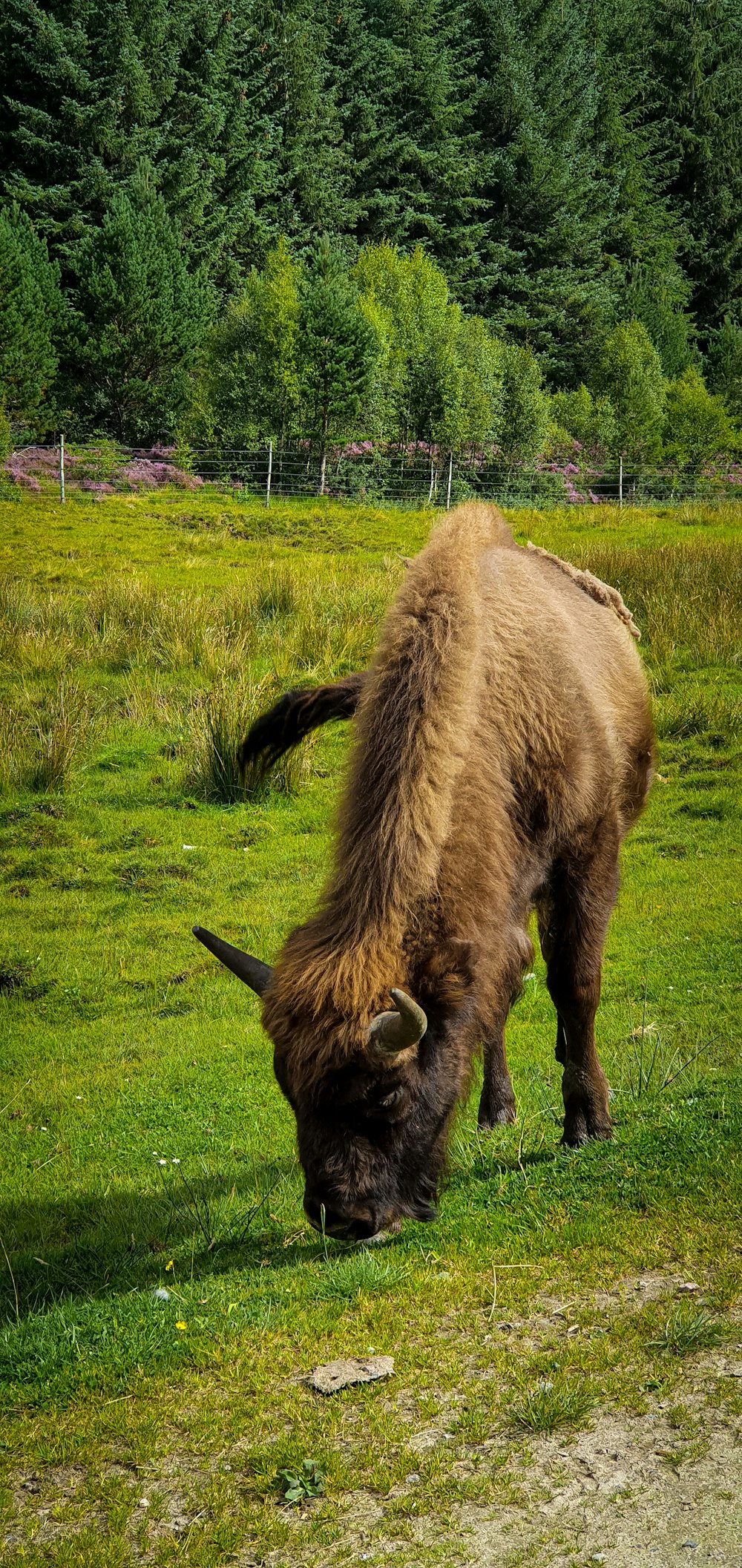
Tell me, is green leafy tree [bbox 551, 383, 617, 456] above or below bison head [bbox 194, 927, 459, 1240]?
above

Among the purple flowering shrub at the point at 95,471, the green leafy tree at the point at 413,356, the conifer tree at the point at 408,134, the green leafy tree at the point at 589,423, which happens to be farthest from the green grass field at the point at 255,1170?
the conifer tree at the point at 408,134

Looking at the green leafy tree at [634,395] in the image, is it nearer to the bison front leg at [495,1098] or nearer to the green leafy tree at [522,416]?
the green leafy tree at [522,416]

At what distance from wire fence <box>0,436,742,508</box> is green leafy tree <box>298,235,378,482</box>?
1678 millimetres

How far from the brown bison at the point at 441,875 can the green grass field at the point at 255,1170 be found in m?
0.56

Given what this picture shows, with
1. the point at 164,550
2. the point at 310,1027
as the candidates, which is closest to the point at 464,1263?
the point at 310,1027

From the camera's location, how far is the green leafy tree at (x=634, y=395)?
209 ft

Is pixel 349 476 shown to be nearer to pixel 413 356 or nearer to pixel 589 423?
pixel 413 356

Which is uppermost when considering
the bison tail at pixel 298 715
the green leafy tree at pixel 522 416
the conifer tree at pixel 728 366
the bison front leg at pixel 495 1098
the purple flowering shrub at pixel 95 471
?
the conifer tree at pixel 728 366

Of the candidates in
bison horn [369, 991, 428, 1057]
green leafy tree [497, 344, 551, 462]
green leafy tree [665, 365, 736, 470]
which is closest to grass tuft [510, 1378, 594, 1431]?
bison horn [369, 991, 428, 1057]

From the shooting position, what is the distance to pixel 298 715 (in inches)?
232

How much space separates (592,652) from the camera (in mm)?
5945

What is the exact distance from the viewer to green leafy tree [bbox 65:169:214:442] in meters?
44.9

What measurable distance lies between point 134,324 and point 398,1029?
47.1m

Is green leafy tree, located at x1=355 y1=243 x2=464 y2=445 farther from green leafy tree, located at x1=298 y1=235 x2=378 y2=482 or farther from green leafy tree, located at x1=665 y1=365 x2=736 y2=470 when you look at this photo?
green leafy tree, located at x1=665 y1=365 x2=736 y2=470
